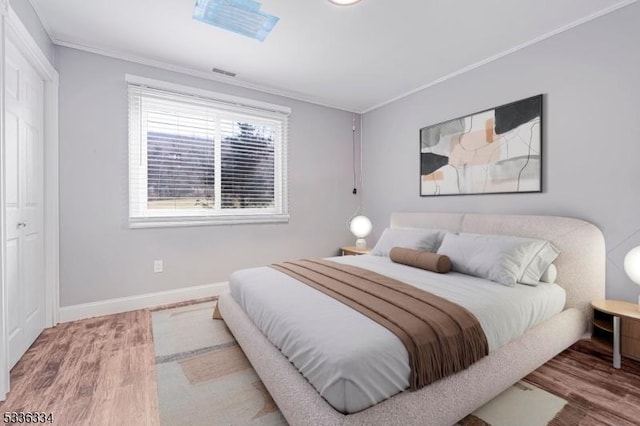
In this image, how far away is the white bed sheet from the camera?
1.15m

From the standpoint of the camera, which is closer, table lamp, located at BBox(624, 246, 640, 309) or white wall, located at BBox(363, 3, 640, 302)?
table lamp, located at BBox(624, 246, 640, 309)

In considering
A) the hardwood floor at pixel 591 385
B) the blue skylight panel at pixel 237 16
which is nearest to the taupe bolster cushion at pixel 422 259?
the hardwood floor at pixel 591 385

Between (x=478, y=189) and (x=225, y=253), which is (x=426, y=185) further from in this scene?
(x=225, y=253)

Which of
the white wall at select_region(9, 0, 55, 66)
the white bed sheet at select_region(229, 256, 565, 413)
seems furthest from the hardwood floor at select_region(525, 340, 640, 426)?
the white wall at select_region(9, 0, 55, 66)

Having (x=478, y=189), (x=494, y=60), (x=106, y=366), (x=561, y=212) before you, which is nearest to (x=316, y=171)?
(x=478, y=189)

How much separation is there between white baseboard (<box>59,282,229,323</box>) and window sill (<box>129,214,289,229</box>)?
0.71m

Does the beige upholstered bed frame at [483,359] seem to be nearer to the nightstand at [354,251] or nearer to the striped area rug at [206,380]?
the striped area rug at [206,380]

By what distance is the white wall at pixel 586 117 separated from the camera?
6.90ft

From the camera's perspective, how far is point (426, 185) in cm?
352

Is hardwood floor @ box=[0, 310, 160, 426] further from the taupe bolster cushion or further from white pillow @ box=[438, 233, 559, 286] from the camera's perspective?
white pillow @ box=[438, 233, 559, 286]

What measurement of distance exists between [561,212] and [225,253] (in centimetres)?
332

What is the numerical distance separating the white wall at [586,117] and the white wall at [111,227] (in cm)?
242

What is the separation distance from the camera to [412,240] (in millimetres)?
2896

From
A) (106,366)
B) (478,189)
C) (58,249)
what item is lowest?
(106,366)
